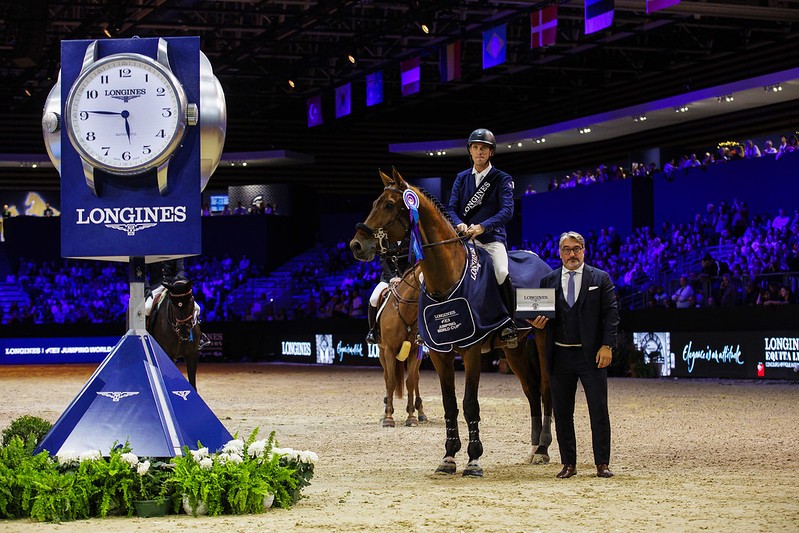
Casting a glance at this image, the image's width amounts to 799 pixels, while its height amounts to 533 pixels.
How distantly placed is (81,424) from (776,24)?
32650 millimetres

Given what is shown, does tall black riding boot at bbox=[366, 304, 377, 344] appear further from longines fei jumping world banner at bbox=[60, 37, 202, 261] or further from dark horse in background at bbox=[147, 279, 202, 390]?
longines fei jumping world banner at bbox=[60, 37, 202, 261]

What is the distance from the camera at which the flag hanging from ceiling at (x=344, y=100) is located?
125 feet

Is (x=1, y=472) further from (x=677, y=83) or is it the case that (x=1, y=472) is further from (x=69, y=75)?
(x=677, y=83)

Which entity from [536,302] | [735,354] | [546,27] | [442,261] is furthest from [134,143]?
[546,27]

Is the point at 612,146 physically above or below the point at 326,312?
above

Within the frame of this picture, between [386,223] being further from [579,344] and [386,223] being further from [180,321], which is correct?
[180,321]

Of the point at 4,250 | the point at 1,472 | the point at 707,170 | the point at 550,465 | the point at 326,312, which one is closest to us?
the point at 1,472

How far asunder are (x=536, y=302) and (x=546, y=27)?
18606 mm

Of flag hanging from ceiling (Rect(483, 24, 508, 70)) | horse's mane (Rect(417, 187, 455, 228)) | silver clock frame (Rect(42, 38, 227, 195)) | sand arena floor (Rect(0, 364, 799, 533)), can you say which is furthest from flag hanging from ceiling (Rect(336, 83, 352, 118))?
silver clock frame (Rect(42, 38, 227, 195))

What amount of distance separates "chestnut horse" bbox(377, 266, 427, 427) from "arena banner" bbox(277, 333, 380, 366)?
18.2 meters

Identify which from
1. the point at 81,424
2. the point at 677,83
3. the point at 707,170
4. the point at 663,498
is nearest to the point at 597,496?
the point at 663,498

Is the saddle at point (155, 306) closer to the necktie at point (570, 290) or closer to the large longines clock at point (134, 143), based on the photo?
the necktie at point (570, 290)

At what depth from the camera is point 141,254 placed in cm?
717

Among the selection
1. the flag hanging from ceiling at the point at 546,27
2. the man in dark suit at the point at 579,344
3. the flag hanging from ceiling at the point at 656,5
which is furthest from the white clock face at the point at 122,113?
the flag hanging from ceiling at the point at 546,27
